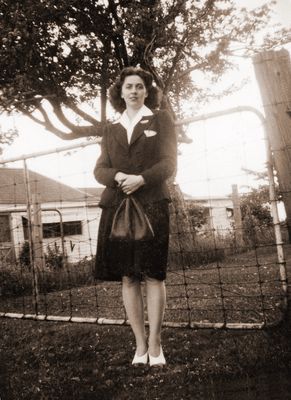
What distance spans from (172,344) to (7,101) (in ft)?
33.7

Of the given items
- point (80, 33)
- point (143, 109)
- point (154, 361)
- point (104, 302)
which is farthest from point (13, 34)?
point (154, 361)

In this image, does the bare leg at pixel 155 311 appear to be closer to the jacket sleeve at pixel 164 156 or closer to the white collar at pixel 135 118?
the jacket sleeve at pixel 164 156

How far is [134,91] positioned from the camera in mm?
3162

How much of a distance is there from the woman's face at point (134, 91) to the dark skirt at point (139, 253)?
812 millimetres

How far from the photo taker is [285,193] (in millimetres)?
3090

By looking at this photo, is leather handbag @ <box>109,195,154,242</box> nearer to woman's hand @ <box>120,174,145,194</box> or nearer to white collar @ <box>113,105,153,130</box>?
woman's hand @ <box>120,174,145,194</box>

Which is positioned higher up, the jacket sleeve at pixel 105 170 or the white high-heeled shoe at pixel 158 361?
the jacket sleeve at pixel 105 170

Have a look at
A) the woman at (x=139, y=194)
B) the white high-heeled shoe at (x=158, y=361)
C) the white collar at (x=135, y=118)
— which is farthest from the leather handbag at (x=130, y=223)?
the white high-heeled shoe at (x=158, y=361)

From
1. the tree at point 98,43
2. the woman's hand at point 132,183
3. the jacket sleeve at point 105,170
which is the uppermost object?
the tree at point 98,43

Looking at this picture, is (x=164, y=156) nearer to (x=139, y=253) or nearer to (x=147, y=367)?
(x=139, y=253)

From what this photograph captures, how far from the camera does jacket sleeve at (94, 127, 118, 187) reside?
3043 mm

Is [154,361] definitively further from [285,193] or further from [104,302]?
[104,302]

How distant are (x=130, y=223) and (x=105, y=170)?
0.46 metres

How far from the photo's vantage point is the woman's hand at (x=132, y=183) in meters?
2.92
